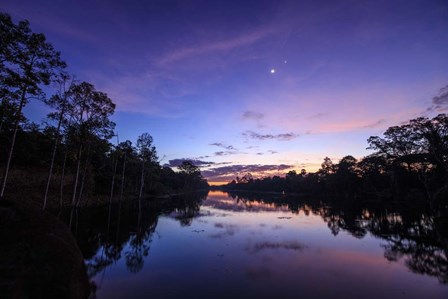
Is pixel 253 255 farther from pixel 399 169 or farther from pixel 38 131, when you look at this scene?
pixel 399 169

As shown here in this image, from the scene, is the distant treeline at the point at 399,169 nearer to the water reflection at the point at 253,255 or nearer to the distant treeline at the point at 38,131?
the water reflection at the point at 253,255

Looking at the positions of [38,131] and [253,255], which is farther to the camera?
[38,131]

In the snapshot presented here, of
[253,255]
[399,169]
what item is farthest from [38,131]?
[399,169]

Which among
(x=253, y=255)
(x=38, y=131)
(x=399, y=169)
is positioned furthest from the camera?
(x=399, y=169)

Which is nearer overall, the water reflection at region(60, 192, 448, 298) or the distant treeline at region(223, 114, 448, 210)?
the water reflection at region(60, 192, 448, 298)

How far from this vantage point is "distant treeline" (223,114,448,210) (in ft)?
123

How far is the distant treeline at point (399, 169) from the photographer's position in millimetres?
37375

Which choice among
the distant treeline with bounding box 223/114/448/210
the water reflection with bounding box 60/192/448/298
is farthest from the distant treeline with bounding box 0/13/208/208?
the distant treeline with bounding box 223/114/448/210

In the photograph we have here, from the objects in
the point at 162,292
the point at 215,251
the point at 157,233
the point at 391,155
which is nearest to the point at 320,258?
the point at 215,251

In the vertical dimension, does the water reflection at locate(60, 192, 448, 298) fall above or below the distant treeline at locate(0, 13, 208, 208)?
below

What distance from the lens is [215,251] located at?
1438cm

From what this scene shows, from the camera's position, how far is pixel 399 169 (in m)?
63.9

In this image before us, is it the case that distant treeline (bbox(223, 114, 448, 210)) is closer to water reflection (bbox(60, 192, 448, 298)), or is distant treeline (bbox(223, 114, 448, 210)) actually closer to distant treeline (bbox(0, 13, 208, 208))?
water reflection (bbox(60, 192, 448, 298))

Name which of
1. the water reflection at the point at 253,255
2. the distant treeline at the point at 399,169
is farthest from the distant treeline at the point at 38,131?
the distant treeline at the point at 399,169
